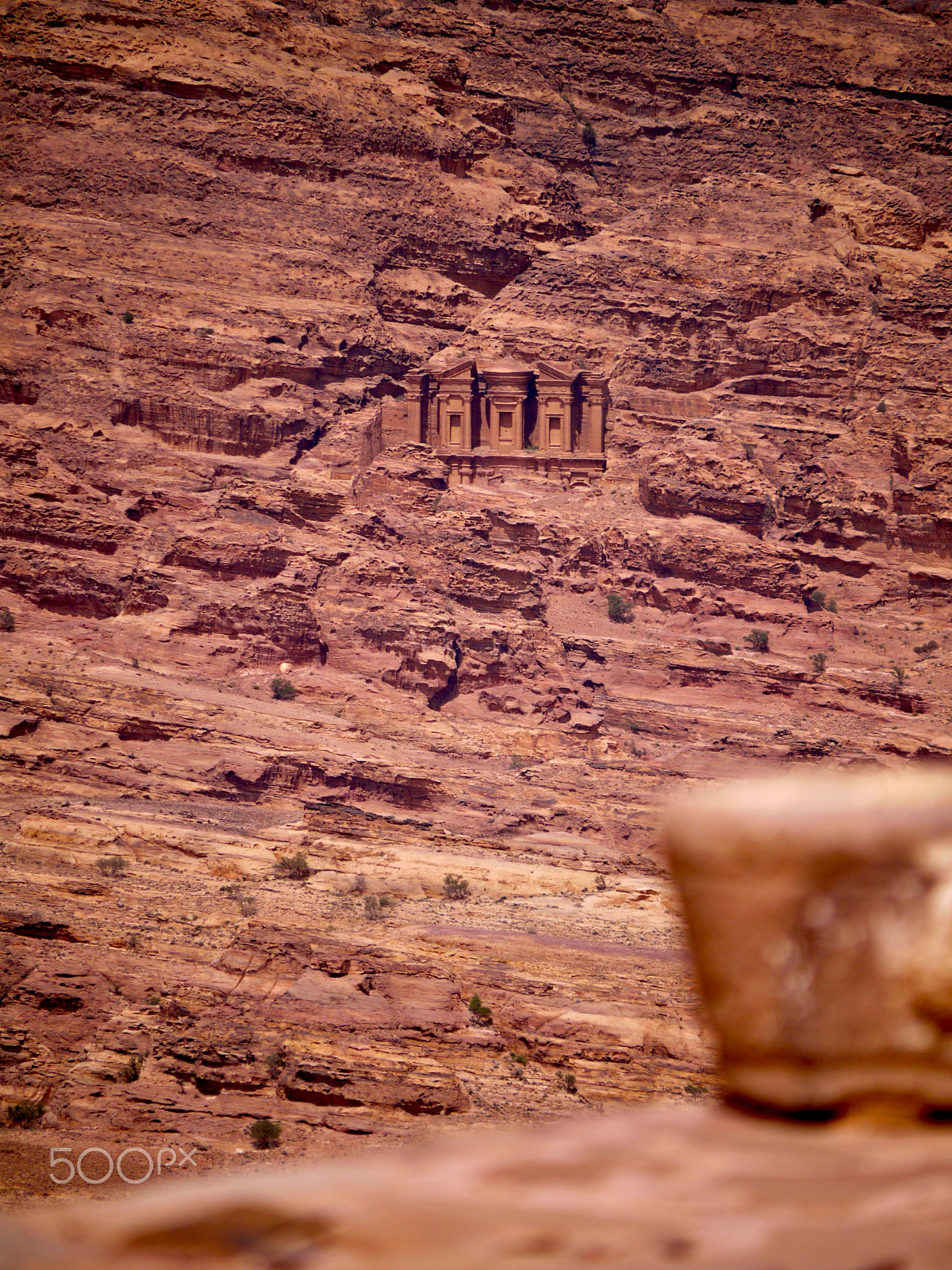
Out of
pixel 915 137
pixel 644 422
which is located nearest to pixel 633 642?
pixel 644 422

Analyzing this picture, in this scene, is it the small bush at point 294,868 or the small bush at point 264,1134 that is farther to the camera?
the small bush at point 294,868

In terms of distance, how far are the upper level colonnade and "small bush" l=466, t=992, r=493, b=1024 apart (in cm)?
3352

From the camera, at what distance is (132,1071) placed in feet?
76.1

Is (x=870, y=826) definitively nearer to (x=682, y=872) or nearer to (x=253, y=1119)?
(x=682, y=872)

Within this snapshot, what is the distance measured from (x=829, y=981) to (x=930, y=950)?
16 cm

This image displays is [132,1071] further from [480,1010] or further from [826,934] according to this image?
[826,934]

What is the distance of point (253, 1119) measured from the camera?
22.1m

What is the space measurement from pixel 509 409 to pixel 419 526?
28.9 ft

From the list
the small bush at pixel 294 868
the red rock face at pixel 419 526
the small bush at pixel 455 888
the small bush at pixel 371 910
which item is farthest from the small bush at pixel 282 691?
the small bush at pixel 371 910

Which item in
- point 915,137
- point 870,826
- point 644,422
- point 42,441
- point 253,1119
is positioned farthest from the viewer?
point 915,137

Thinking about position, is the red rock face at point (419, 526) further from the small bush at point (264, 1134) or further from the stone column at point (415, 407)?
the stone column at point (415, 407)

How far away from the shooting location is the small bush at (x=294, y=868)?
33281 mm

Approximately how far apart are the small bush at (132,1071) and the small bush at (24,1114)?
1.50m

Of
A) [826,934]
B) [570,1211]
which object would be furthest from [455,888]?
[570,1211]
